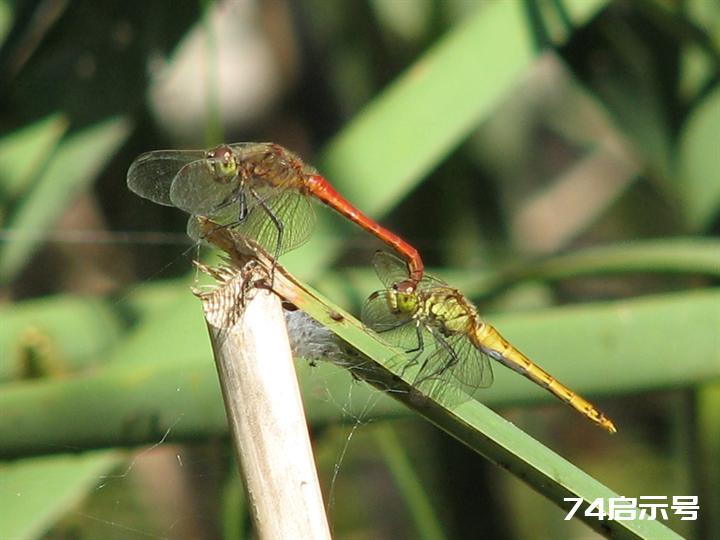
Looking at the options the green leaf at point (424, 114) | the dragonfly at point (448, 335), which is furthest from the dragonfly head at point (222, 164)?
the dragonfly at point (448, 335)

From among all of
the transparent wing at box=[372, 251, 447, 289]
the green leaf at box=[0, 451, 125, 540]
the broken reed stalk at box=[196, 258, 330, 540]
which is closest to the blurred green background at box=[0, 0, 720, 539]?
the green leaf at box=[0, 451, 125, 540]

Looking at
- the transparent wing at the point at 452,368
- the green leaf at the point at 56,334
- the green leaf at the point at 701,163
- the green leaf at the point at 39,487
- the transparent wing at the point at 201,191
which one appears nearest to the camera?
the transparent wing at the point at 452,368

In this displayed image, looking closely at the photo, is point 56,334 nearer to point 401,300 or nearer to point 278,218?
point 278,218

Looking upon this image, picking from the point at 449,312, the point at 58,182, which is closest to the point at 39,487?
the point at 449,312

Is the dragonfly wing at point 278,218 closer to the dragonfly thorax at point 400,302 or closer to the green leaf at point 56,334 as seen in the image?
the dragonfly thorax at point 400,302

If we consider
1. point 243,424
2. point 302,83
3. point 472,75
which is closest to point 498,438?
point 243,424

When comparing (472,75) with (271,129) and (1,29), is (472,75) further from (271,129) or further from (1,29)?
(271,129)
